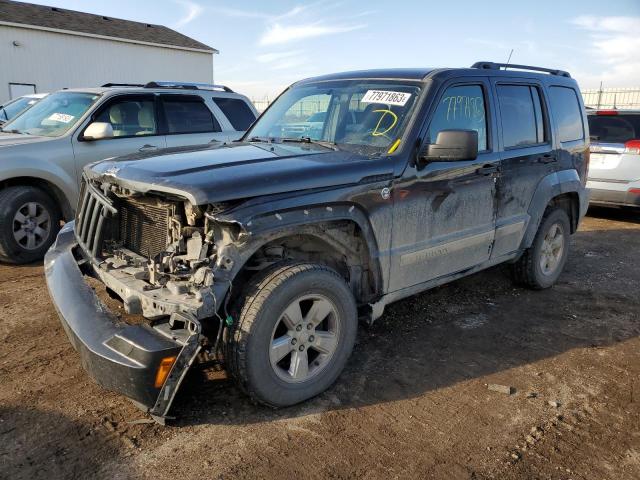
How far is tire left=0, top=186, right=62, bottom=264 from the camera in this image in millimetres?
5469

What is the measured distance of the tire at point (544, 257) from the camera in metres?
4.96

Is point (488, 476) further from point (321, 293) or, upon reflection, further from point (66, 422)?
point (66, 422)

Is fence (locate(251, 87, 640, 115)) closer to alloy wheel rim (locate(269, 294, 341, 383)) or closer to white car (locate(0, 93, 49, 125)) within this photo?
white car (locate(0, 93, 49, 125))

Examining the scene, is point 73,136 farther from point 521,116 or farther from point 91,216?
point 521,116

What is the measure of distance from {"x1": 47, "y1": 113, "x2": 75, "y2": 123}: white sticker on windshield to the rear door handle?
17.2 ft

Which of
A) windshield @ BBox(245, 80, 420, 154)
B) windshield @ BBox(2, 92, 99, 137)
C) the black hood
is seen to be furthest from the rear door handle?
windshield @ BBox(2, 92, 99, 137)

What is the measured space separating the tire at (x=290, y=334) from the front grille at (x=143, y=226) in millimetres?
680

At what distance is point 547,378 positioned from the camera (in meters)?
3.50

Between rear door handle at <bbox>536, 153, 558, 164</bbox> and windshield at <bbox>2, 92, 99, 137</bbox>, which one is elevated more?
windshield at <bbox>2, 92, 99, 137</bbox>

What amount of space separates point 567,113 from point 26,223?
585 centimetres

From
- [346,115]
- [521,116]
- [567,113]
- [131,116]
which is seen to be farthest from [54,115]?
[567,113]

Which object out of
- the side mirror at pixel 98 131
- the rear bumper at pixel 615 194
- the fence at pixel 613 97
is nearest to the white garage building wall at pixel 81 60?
the fence at pixel 613 97

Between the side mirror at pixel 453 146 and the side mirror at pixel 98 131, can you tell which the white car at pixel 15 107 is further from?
the side mirror at pixel 453 146

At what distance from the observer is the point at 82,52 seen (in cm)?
2302
